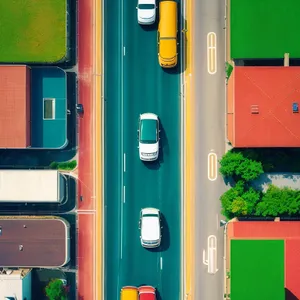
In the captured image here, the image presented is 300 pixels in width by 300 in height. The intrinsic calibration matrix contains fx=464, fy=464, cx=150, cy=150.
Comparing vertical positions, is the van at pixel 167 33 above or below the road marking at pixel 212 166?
above

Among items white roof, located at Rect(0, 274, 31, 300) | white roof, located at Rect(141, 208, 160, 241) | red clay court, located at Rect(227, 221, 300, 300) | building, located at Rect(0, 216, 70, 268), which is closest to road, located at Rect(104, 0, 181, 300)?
white roof, located at Rect(141, 208, 160, 241)

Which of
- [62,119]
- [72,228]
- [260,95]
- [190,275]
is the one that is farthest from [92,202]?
[260,95]

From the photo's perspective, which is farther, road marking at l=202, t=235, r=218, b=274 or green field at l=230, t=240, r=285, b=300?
road marking at l=202, t=235, r=218, b=274

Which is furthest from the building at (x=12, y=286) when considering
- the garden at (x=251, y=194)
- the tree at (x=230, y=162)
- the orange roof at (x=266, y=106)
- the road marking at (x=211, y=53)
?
the road marking at (x=211, y=53)

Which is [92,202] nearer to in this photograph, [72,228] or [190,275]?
[72,228]

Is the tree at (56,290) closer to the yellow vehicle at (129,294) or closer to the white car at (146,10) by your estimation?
the yellow vehicle at (129,294)

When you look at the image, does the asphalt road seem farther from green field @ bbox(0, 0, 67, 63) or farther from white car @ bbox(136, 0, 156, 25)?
green field @ bbox(0, 0, 67, 63)

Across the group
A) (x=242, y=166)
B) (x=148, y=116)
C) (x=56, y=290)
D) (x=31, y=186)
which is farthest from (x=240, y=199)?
(x=31, y=186)
